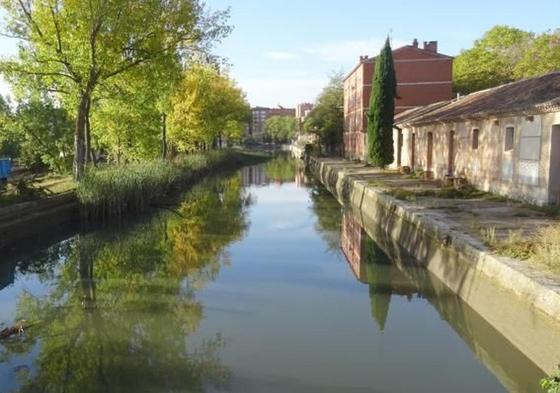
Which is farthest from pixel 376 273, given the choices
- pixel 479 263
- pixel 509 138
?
pixel 509 138

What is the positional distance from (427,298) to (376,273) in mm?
2084

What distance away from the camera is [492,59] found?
48000 millimetres

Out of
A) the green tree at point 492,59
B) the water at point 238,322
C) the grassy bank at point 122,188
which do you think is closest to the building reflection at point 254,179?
the grassy bank at point 122,188

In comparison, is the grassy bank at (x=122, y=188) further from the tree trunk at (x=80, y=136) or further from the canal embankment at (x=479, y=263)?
the canal embankment at (x=479, y=263)

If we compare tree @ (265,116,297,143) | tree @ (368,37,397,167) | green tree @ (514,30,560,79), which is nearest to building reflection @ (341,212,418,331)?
tree @ (368,37,397,167)

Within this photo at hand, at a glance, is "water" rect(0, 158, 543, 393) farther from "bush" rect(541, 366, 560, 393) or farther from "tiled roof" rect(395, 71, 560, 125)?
"tiled roof" rect(395, 71, 560, 125)

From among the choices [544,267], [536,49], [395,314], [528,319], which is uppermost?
[536,49]

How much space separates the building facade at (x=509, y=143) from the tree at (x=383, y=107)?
14.1 ft

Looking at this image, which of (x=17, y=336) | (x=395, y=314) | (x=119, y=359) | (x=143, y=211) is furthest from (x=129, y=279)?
(x=143, y=211)

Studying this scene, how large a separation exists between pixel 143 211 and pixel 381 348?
14.5 m

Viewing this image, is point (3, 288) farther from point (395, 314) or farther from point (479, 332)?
point (479, 332)

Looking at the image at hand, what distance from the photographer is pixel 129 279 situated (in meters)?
11.4

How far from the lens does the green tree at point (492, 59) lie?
149 feet

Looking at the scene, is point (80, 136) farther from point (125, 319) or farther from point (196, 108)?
point (196, 108)
